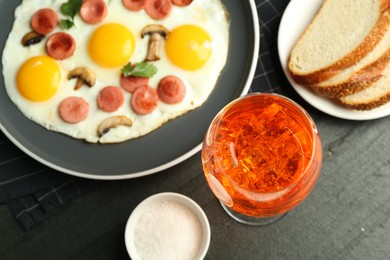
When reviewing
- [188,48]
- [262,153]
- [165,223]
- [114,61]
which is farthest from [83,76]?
[262,153]

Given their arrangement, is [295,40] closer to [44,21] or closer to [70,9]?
[70,9]

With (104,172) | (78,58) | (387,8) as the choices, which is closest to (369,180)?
(387,8)

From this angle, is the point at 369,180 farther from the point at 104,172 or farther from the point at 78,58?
the point at 78,58

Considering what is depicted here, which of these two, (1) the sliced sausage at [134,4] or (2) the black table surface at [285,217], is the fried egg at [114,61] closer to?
(1) the sliced sausage at [134,4]

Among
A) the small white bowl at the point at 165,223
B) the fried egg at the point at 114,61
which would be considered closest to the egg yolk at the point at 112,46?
the fried egg at the point at 114,61

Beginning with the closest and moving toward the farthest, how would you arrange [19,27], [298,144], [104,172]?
[298,144] → [104,172] → [19,27]

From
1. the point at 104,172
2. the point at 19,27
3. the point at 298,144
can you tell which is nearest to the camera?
the point at 298,144
